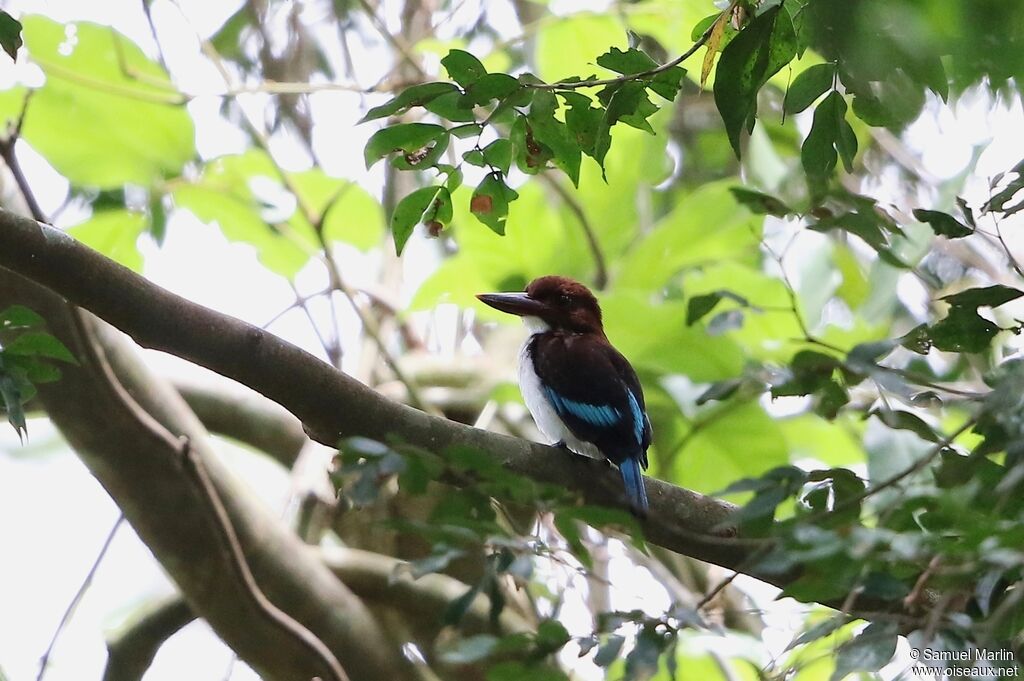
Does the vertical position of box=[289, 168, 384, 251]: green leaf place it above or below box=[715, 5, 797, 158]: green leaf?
above

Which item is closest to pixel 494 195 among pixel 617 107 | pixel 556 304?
pixel 617 107

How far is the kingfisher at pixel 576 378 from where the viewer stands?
8.23ft

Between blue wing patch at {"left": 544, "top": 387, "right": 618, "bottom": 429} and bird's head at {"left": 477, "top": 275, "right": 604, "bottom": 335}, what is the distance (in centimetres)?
35

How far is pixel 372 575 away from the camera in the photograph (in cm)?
256

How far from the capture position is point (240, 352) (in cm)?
157

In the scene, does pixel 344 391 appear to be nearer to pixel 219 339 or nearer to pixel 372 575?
pixel 219 339

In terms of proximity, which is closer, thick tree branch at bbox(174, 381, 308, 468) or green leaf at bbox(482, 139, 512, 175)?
green leaf at bbox(482, 139, 512, 175)

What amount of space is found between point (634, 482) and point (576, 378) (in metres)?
0.62

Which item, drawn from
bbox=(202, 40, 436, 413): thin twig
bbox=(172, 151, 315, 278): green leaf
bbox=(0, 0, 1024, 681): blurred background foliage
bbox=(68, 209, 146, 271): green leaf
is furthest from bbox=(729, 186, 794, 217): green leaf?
bbox=(68, 209, 146, 271): green leaf

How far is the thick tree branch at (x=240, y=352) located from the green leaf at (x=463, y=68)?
46cm

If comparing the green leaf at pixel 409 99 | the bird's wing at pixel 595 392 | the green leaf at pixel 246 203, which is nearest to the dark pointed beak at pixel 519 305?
the bird's wing at pixel 595 392

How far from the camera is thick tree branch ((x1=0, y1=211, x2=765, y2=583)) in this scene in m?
1.50

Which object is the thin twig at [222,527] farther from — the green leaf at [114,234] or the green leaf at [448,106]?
the green leaf at [448,106]

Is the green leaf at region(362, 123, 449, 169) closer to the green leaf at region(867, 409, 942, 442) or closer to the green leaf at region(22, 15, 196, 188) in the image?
the green leaf at region(867, 409, 942, 442)
